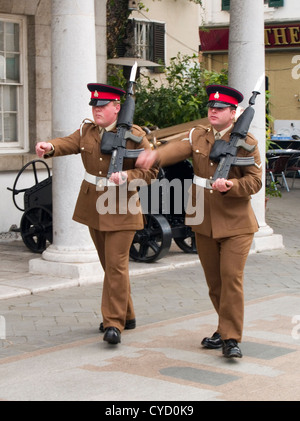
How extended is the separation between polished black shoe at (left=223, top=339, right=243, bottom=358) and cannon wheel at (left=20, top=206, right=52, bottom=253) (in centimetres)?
472

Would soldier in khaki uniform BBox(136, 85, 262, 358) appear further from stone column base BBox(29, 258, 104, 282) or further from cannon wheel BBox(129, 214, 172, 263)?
cannon wheel BBox(129, 214, 172, 263)

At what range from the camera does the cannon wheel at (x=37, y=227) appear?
419 inches

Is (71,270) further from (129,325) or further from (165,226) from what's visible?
(129,325)

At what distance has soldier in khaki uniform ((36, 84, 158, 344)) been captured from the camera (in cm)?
657

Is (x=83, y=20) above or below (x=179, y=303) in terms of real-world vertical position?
above

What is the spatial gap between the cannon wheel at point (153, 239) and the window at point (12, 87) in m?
3.18

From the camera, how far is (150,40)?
22.2m

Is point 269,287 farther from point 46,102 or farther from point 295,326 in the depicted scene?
point 46,102

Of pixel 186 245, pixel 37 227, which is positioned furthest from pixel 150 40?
pixel 37 227

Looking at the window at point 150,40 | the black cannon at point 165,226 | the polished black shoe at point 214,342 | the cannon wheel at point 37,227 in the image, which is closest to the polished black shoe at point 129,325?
the polished black shoe at point 214,342
